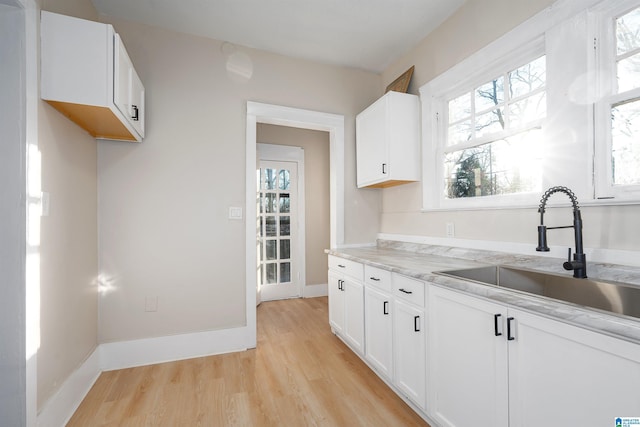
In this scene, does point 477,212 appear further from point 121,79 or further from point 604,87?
point 121,79

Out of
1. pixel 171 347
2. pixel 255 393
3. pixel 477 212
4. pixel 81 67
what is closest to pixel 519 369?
pixel 477 212

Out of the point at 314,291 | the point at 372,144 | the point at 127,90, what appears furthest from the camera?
the point at 314,291

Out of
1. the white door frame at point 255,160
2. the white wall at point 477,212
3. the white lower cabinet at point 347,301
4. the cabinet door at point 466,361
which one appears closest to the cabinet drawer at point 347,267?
the white lower cabinet at point 347,301

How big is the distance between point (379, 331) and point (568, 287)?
1135 millimetres

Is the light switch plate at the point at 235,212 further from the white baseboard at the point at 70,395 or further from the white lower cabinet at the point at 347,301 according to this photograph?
the white baseboard at the point at 70,395

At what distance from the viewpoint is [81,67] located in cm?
159

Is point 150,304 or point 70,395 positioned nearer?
point 70,395

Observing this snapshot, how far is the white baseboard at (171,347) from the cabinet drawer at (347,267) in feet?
3.34

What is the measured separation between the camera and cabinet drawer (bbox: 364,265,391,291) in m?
1.95

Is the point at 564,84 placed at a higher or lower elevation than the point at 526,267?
higher

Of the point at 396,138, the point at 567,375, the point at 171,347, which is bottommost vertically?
the point at 171,347

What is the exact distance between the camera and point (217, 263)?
258 cm

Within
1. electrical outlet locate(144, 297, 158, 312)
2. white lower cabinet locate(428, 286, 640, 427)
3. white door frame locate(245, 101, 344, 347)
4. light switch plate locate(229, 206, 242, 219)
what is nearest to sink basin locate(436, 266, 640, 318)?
white lower cabinet locate(428, 286, 640, 427)

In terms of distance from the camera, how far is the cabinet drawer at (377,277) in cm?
195
